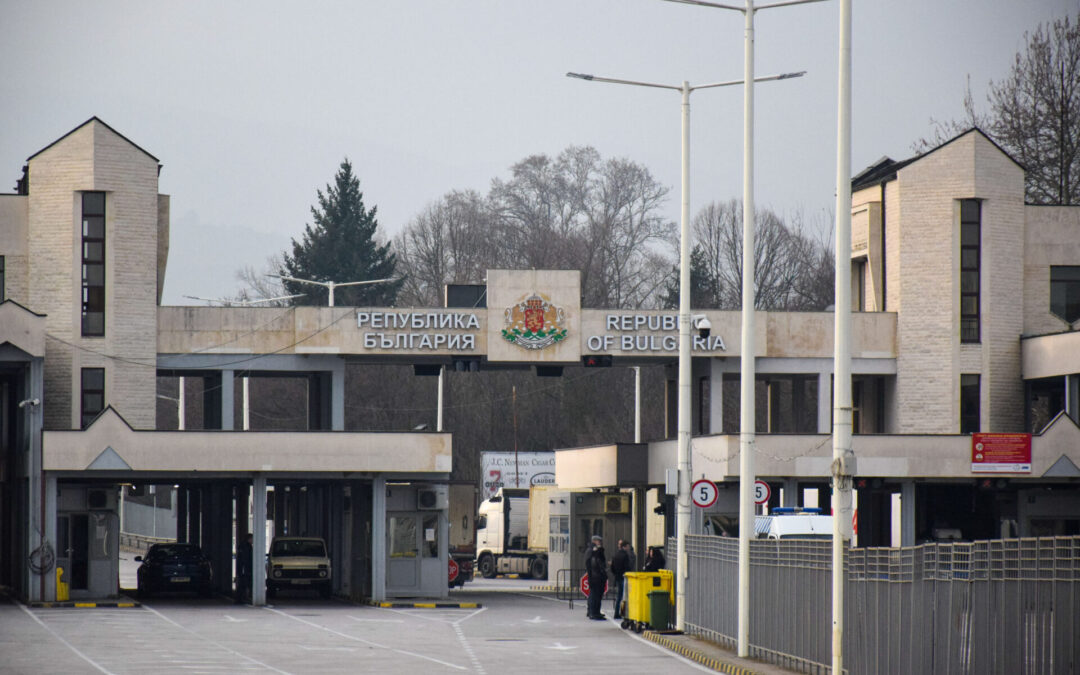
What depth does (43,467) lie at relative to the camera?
4284cm

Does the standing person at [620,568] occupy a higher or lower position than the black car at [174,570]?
higher

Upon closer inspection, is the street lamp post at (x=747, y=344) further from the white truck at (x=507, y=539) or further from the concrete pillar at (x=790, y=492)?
the white truck at (x=507, y=539)

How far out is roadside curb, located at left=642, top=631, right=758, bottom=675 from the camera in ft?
80.1

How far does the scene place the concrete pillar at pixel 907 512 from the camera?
45.8 metres

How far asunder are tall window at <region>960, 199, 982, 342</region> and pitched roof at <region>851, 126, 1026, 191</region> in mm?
1865

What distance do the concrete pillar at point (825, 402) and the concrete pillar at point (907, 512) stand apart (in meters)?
Result: 4.01

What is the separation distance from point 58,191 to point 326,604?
14.6 metres

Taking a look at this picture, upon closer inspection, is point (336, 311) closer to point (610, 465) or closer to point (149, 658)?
point (610, 465)

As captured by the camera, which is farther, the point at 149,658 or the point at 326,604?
the point at 326,604

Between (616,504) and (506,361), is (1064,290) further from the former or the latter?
(506,361)

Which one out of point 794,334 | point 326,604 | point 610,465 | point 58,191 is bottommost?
point 326,604

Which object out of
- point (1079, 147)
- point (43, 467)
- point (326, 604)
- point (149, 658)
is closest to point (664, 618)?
point (149, 658)

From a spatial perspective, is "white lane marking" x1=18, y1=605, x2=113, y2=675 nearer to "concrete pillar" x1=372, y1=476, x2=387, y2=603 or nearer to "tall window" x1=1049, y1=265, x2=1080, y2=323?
"concrete pillar" x1=372, y1=476, x2=387, y2=603

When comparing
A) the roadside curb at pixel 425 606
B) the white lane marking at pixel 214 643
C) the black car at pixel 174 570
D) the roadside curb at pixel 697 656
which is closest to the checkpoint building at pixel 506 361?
the roadside curb at pixel 425 606
